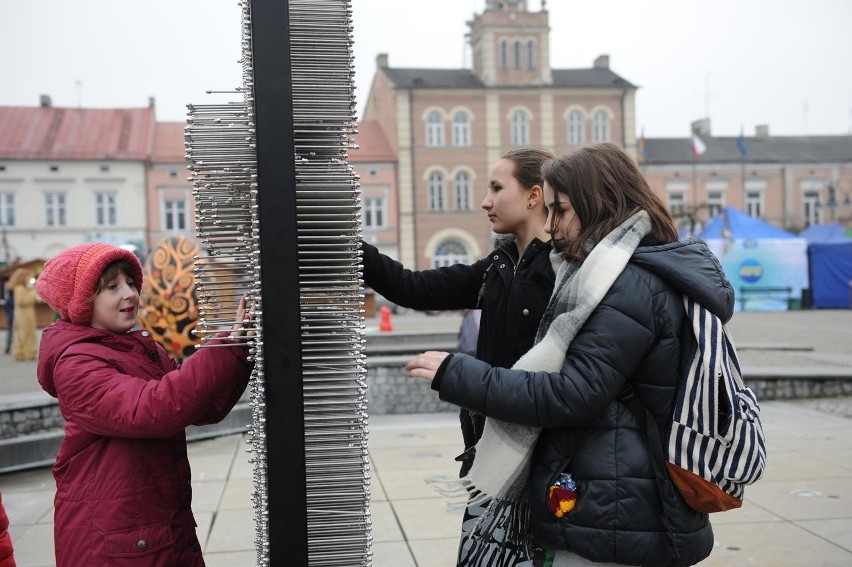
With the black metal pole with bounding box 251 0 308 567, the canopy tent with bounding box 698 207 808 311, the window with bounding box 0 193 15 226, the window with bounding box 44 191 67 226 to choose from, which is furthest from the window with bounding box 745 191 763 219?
the black metal pole with bounding box 251 0 308 567

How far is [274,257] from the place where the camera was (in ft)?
5.82

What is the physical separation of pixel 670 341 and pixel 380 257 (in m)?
1.14

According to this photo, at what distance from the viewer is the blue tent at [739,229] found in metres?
28.4

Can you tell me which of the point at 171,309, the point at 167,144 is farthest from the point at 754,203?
the point at 171,309

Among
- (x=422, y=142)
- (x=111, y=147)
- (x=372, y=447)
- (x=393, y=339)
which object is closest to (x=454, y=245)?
(x=422, y=142)

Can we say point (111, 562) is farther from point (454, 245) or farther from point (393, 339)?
point (454, 245)

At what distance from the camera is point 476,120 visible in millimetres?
44188

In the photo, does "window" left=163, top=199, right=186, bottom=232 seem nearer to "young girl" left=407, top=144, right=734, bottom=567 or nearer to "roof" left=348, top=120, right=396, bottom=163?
"roof" left=348, top=120, right=396, bottom=163

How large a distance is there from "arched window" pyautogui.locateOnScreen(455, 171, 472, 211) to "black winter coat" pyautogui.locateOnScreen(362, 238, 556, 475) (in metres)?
40.5

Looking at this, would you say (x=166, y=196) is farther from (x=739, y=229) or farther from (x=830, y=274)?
(x=830, y=274)

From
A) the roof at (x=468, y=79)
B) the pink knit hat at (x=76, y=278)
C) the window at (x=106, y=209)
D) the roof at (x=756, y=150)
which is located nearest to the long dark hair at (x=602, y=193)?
the pink knit hat at (x=76, y=278)

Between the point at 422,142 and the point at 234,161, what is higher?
the point at 422,142

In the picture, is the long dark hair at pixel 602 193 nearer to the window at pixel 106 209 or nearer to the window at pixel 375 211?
the window at pixel 375 211

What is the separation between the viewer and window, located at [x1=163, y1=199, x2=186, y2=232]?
4025 cm
